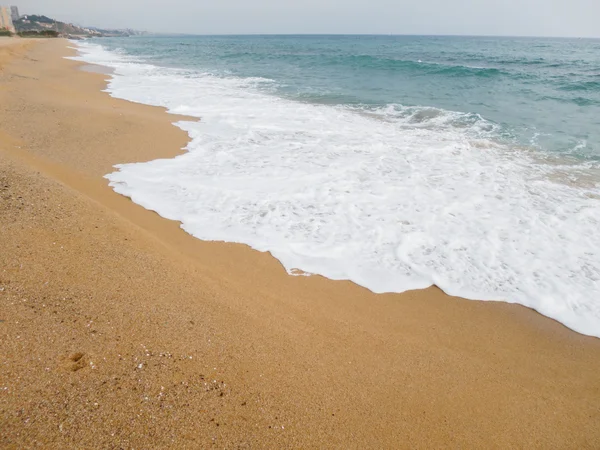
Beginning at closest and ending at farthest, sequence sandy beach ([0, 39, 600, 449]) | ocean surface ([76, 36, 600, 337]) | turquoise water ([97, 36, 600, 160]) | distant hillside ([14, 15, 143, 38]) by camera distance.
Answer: sandy beach ([0, 39, 600, 449]) → ocean surface ([76, 36, 600, 337]) → turquoise water ([97, 36, 600, 160]) → distant hillside ([14, 15, 143, 38])

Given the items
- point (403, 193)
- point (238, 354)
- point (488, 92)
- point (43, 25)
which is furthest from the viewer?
point (43, 25)

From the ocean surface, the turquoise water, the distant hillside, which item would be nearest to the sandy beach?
the ocean surface

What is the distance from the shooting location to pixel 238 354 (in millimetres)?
2373

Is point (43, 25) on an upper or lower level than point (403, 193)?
upper

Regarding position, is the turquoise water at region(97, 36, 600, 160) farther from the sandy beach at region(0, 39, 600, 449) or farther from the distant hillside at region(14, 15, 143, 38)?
the distant hillside at region(14, 15, 143, 38)

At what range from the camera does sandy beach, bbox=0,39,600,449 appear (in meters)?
1.85

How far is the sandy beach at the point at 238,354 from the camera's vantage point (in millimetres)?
1848

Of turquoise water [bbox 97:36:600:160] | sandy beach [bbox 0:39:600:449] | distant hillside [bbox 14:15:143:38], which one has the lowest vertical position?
sandy beach [bbox 0:39:600:449]

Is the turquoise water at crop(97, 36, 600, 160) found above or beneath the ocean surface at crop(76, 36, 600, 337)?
above

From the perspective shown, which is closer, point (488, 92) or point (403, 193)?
point (403, 193)

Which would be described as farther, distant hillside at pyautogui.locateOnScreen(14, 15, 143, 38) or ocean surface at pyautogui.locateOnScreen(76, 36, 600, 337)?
distant hillside at pyautogui.locateOnScreen(14, 15, 143, 38)

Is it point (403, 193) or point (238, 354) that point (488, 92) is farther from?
point (238, 354)

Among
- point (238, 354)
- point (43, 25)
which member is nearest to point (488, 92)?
point (238, 354)

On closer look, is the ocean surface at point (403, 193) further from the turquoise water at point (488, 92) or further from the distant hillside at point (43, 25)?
the distant hillside at point (43, 25)
